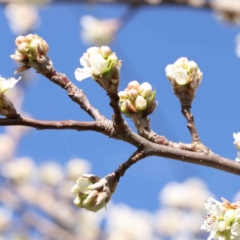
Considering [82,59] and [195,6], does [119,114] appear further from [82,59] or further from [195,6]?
[195,6]

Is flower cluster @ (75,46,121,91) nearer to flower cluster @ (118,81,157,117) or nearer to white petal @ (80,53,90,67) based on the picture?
white petal @ (80,53,90,67)

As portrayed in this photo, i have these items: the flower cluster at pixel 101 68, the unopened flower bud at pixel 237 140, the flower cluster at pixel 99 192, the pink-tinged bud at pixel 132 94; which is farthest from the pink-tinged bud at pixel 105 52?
the unopened flower bud at pixel 237 140

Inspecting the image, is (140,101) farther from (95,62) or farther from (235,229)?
(235,229)

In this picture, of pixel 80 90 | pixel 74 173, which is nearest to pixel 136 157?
pixel 80 90

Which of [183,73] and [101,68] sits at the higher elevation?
[183,73]

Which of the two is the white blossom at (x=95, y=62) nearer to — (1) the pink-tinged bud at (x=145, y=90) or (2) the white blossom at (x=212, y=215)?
(1) the pink-tinged bud at (x=145, y=90)

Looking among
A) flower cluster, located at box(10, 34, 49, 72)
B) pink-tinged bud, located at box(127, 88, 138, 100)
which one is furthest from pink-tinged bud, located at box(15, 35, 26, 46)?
pink-tinged bud, located at box(127, 88, 138, 100)

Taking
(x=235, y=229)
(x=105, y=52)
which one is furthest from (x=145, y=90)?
(x=235, y=229)
